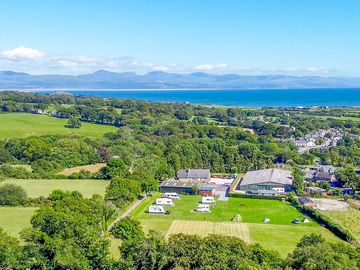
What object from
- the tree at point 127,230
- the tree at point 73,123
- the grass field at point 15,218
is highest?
the tree at point 73,123

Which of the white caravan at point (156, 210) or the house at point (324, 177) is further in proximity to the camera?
the house at point (324, 177)

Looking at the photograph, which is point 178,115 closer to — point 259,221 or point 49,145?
point 49,145

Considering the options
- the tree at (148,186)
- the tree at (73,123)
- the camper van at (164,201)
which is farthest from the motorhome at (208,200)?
the tree at (73,123)

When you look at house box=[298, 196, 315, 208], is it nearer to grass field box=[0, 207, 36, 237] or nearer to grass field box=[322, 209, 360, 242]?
grass field box=[322, 209, 360, 242]

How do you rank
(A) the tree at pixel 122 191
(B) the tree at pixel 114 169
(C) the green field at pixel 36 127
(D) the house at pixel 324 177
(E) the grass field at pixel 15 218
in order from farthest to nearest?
(C) the green field at pixel 36 127 < (D) the house at pixel 324 177 < (B) the tree at pixel 114 169 < (A) the tree at pixel 122 191 < (E) the grass field at pixel 15 218

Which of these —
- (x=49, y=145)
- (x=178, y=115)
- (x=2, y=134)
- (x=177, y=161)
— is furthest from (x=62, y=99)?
(x=177, y=161)

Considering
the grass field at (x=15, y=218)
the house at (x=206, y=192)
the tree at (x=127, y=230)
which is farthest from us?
the house at (x=206, y=192)

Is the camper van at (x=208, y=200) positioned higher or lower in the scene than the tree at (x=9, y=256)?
lower

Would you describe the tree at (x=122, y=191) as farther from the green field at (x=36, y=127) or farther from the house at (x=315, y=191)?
the green field at (x=36, y=127)
